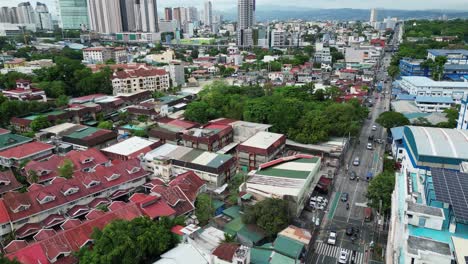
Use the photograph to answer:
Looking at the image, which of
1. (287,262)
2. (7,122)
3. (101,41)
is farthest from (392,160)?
(101,41)

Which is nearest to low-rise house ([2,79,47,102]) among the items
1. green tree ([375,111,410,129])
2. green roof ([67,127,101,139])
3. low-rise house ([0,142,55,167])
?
green roof ([67,127,101,139])

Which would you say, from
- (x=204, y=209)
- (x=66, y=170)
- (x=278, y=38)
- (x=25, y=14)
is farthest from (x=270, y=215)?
(x=25, y=14)

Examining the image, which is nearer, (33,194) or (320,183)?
(33,194)

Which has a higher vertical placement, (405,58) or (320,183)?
(405,58)

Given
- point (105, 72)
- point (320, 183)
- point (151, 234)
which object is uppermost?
point (105, 72)

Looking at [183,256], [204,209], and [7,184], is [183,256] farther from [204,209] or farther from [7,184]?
[7,184]

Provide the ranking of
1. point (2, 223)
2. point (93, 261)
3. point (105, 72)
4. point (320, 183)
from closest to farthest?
point (93, 261) < point (2, 223) < point (320, 183) < point (105, 72)

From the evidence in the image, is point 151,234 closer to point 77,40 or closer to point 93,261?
point 93,261
